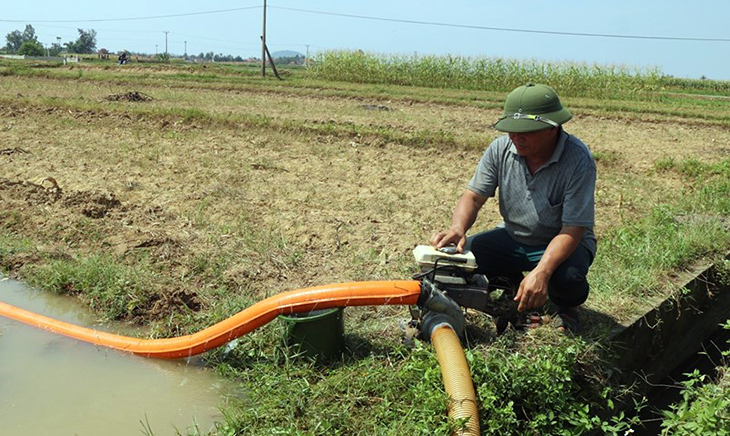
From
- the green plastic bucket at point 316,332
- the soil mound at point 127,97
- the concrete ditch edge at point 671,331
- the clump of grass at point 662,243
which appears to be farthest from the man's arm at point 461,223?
the soil mound at point 127,97

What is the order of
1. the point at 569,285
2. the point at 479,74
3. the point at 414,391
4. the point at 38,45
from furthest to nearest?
the point at 38,45
the point at 479,74
the point at 569,285
the point at 414,391

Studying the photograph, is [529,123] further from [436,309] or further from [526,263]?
[436,309]

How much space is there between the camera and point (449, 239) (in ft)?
10.7

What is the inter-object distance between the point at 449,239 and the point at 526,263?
1.82ft

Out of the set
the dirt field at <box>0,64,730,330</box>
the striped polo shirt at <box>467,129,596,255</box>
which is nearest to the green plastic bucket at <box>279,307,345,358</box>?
the dirt field at <box>0,64,730,330</box>

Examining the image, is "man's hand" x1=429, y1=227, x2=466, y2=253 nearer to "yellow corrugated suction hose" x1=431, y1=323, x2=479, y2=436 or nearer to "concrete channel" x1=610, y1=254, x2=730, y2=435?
"yellow corrugated suction hose" x1=431, y1=323, x2=479, y2=436

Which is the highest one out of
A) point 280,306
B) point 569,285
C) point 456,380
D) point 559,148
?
point 559,148

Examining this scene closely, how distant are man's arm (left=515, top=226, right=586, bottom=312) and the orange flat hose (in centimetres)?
51

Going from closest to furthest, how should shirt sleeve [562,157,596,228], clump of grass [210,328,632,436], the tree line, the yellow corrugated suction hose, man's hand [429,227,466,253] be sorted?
the yellow corrugated suction hose → clump of grass [210,328,632,436] → shirt sleeve [562,157,596,228] → man's hand [429,227,466,253] → the tree line

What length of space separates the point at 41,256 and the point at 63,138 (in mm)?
4700

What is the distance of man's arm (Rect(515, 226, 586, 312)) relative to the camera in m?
3.01

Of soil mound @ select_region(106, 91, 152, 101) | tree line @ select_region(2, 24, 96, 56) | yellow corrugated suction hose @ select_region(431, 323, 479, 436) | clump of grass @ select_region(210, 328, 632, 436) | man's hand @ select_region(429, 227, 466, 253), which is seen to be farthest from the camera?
tree line @ select_region(2, 24, 96, 56)

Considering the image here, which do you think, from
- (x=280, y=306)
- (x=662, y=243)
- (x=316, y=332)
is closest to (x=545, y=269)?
(x=316, y=332)

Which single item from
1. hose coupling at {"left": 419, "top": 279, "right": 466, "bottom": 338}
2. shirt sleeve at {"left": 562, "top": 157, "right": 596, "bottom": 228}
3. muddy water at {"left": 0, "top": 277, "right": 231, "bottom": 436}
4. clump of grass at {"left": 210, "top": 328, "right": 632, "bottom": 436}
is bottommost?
muddy water at {"left": 0, "top": 277, "right": 231, "bottom": 436}
